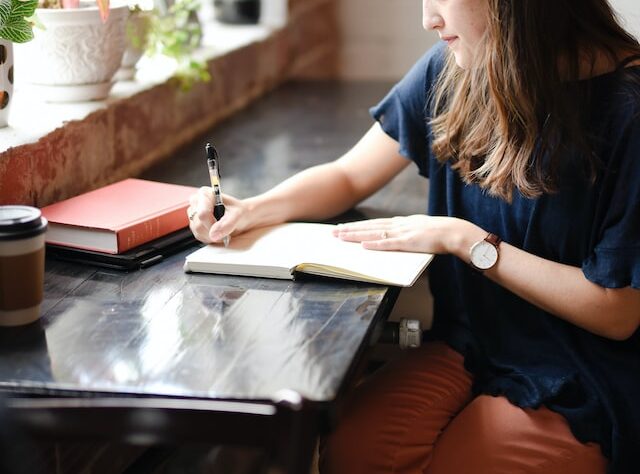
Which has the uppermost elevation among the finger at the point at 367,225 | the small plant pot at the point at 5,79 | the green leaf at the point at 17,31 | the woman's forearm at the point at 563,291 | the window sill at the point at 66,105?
the green leaf at the point at 17,31

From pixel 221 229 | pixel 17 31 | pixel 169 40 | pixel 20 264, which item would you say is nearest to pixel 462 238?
pixel 221 229

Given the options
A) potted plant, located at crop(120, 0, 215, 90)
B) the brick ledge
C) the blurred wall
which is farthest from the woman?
the blurred wall

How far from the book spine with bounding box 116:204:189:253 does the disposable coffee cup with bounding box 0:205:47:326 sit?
0.23m

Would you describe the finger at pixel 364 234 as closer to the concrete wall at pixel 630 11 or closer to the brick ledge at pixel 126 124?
the brick ledge at pixel 126 124

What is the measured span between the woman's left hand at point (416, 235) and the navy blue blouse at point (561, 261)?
124mm

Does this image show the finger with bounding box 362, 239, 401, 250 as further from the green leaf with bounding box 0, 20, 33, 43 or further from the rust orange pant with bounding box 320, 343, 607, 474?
the green leaf with bounding box 0, 20, 33, 43

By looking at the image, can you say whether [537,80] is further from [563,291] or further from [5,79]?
[5,79]

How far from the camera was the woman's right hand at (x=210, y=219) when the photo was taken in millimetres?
1446

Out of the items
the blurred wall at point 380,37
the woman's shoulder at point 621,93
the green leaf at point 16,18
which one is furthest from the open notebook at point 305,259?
the blurred wall at point 380,37

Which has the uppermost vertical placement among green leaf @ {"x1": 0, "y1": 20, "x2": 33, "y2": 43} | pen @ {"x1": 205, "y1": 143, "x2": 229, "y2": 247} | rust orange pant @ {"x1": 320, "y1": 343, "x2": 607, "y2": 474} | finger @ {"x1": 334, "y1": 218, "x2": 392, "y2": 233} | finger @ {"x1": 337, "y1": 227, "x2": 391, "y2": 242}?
green leaf @ {"x1": 0, "y1": 20, "x2": 33, "y2": 43}

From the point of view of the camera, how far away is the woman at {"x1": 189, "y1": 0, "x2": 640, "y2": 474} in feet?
4.41

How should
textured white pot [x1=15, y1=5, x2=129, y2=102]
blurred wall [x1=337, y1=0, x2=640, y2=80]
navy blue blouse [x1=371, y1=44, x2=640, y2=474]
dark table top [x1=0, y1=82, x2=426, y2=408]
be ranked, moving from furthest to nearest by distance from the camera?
blurred wall [x1=337, y1=0, x2=640, y2=80], textured white pot [x1=15, y1=5, x2=129, y2=102], navy blue blouse [x1=371, y1=44, x2=640, y2=474], dark table top [x1=0, y1=82, x2=426, y2=408]

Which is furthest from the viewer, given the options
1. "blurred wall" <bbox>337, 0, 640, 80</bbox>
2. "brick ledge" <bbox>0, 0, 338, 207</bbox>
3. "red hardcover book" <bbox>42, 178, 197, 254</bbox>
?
"blurred wall" <bbox>337, 0, 640, 80</bbox>

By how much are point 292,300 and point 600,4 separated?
660mm
